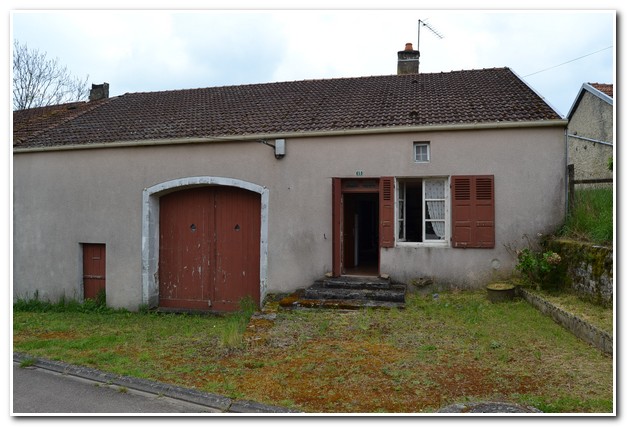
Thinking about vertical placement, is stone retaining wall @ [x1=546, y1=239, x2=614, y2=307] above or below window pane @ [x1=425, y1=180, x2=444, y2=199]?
below

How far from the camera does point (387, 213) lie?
32.8 ft

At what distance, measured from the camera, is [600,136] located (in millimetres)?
13312

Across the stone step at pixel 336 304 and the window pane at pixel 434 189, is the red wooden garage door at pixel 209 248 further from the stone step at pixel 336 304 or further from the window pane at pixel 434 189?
the window pane at pixel 434 189

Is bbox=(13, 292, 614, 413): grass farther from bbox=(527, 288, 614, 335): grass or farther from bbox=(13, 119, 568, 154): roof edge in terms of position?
bbox=(13, 119, 568, 154): roof edge

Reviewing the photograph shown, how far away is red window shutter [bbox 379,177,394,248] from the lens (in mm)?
9953

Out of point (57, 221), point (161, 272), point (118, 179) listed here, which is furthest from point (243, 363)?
point (57, 221)

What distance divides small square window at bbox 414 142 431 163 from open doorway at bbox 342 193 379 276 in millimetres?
1901

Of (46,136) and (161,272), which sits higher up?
(46,136)

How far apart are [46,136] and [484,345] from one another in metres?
12.0

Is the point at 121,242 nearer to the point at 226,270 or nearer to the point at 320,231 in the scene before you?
the point at 226,270

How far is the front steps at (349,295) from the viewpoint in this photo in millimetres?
9047

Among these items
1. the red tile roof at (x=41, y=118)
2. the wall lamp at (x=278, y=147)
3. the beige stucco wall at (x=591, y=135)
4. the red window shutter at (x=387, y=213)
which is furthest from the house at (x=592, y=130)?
Answer: the red tile roof at (x=41, y=118)

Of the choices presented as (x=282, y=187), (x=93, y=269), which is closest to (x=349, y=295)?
(x=282, y=187)

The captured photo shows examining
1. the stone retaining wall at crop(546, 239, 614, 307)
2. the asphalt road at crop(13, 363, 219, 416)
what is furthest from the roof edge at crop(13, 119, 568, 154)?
the asphalt road at crop(13, 363, 219, 416)
